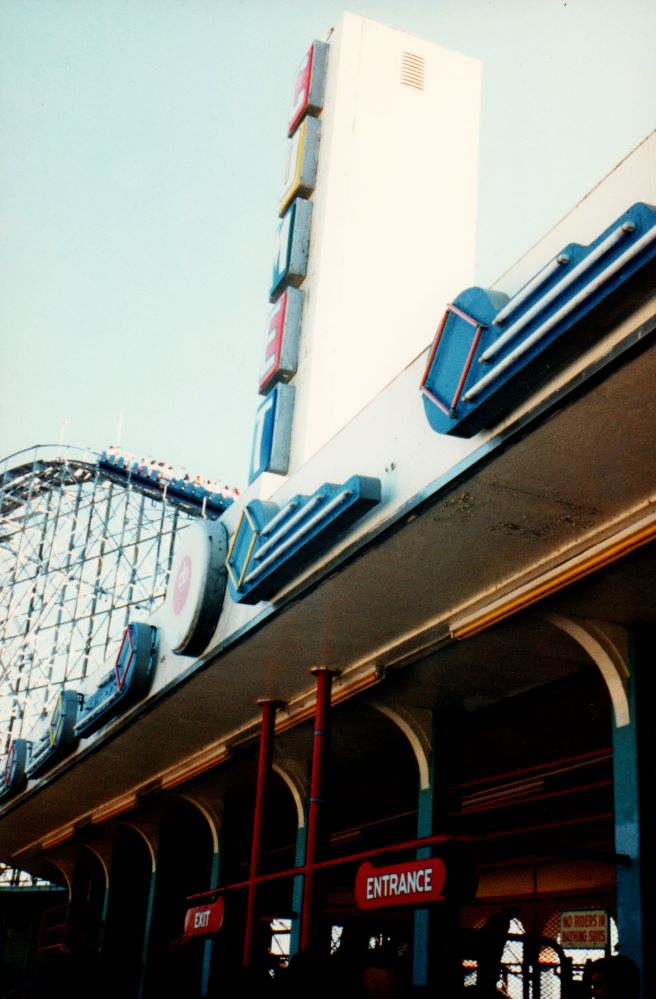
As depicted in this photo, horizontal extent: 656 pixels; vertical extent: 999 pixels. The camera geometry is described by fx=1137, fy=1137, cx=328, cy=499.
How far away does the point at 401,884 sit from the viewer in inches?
268

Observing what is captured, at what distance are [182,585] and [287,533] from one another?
2.66 metres

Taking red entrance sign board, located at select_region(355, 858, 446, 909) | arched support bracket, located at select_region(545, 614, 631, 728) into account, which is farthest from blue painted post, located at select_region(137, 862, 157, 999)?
arched support bracket, located at select_region(545, 614, 631, 728)

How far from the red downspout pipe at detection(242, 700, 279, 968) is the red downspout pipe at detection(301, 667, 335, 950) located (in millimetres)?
565

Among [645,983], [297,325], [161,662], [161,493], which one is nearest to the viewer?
[645,983]

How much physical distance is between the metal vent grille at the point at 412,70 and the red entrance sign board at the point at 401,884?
913 centimetres

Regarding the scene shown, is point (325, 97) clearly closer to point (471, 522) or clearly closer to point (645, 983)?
point (471, 522)

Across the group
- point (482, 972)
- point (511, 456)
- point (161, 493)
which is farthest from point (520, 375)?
point (161, 493)

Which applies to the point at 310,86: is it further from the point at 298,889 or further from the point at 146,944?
the point at 146,944

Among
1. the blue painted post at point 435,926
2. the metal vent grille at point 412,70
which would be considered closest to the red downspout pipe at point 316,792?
the blue painted post at point 435,926

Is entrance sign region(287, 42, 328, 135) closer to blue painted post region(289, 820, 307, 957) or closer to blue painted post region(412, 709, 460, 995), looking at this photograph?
blue painted post region(412, 709, 460, 995)

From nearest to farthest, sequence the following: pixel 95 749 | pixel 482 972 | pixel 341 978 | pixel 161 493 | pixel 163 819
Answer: pixel 341 978
pixel 482 972
pixel 95 749
pixel 163 819
pixel 161 493

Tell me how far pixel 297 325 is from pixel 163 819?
295 inches

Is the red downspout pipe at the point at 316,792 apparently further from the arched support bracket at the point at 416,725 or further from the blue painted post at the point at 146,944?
the blue painted post at the point at 146,944

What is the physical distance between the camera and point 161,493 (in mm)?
38438
